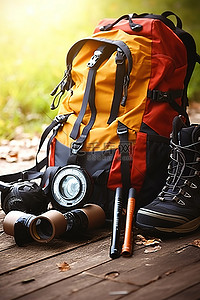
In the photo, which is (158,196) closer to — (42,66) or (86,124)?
(86,124)

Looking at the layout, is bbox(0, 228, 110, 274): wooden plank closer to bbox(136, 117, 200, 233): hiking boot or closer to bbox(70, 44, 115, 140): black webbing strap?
bbox(136, 117, 200, 233): hiking boot

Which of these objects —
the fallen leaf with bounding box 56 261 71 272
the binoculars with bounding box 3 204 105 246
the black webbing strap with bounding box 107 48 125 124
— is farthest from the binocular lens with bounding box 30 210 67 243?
the black webbing strap with bounding box 107 48 125 124

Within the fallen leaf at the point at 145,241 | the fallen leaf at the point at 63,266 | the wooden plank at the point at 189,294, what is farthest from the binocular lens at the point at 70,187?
the wooden plank at the point at 189,294

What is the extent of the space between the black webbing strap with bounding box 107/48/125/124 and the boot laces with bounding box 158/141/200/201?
0.31 meters

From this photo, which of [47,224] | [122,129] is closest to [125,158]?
[122,129]

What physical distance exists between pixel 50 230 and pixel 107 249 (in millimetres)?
246

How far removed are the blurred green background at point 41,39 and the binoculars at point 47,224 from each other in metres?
2.26

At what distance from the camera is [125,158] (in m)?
2.24

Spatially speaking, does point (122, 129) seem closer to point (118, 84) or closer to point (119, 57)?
point (118, 84)

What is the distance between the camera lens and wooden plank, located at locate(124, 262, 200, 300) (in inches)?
60.5

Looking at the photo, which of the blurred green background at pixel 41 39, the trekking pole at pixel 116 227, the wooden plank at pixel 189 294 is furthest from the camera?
the blurred green background at pixel 41 39

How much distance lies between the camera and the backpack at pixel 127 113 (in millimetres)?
2252

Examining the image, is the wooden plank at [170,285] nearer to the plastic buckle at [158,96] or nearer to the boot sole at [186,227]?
the boot sole at [186,227]

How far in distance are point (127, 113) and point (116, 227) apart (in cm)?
52
